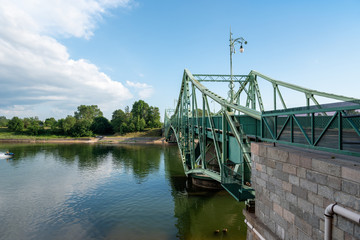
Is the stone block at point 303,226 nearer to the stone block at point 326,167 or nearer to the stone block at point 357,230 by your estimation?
the stone block at point 357,230

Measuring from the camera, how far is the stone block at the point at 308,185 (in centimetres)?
505

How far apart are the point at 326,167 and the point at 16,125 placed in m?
128

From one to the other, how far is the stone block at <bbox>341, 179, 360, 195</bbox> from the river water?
37.7 feet

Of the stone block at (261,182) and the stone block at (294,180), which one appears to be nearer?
the stone block at (294,180)

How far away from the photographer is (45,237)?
14352 millimetres

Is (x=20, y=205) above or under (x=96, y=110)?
under

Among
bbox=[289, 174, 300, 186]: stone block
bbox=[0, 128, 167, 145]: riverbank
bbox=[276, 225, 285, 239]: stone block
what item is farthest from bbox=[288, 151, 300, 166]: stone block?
bbox=[0, 128, 167, 145]: riverbank

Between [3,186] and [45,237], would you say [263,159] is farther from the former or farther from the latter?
[3,186]

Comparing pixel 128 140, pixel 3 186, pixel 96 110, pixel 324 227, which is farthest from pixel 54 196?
pixel 96 110

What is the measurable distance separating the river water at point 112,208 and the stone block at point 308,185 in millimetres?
10396

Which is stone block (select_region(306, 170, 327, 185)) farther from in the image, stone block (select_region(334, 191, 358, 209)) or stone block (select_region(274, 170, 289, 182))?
stone block (select_region(274, 170, 289, 182))

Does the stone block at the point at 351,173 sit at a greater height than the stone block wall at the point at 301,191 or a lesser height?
greater

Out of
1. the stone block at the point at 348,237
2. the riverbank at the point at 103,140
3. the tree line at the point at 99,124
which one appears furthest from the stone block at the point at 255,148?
the tree line at the point at 99,124

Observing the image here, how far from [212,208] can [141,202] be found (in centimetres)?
666
